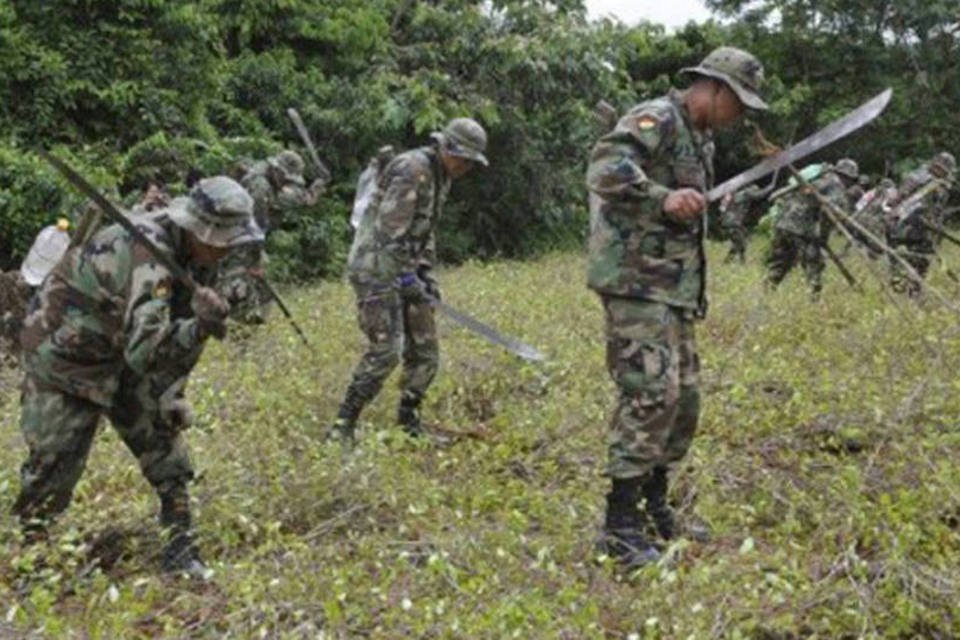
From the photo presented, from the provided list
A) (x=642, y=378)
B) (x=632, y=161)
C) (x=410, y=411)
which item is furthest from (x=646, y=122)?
(x=410, y=411)

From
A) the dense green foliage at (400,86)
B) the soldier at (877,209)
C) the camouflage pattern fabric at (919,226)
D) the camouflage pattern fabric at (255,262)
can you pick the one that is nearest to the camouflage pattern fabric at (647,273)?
the camouflage pattern fabric at (255,262)

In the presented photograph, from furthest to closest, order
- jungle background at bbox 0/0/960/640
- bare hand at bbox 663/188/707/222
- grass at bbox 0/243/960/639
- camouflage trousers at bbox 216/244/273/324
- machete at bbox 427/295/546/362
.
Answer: camouflage trousers at bbox 216/244/273/324
machete at bbox 427/295/546/362
bare hand at bbox 663/188/707/222
jungle background at bbox 0/0/960/640
grass at bbox 0/243/960/639

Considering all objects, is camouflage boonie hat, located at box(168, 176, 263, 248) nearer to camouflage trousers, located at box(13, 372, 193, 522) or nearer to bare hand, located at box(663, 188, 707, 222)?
camouflage trousers, located at box(13, 372, 193, 522)

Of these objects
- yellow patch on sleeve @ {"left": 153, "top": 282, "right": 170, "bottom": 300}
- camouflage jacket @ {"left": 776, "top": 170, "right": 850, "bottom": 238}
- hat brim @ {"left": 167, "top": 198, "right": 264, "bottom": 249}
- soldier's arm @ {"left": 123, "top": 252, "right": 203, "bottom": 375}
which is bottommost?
camouflage jacket @ {"left": 776, "top": 170, "right": 850, "bottom": 238}

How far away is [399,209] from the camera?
21.4 ft

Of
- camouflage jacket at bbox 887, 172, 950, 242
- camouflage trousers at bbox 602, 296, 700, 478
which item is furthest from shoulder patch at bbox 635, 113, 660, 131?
camouflage jacket at bbox 887, 172, 950, 242

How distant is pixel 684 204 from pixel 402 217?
98.2 inches

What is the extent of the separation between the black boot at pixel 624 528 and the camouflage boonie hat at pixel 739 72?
4.83 feet

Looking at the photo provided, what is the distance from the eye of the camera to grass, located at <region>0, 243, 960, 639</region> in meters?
3.91

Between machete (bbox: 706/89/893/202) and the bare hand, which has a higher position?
machete (bbox: 706/89/893/202)

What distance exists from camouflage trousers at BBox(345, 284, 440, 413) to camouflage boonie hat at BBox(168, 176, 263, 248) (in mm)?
2467

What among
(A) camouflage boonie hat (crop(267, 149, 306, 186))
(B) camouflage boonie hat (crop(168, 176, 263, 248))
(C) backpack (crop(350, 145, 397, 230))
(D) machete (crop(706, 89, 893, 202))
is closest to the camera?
(B) camouflage boonie hat (crop(168, 176, 263, 248))

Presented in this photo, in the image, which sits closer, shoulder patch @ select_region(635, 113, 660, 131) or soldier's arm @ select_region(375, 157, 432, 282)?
shoulder patch @ select_region(635, 113, 660, 131)

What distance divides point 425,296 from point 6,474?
2.40 m
